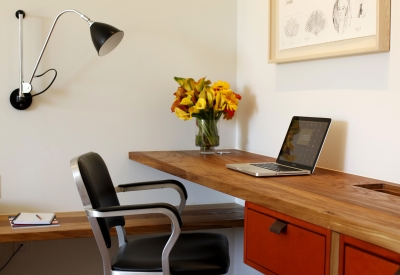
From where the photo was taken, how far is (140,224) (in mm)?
2377

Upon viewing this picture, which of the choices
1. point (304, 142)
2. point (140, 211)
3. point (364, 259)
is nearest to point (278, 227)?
point (364, 259)

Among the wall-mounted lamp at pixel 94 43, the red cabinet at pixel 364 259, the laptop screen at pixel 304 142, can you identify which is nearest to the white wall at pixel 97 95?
the wall-mounted lamp at pixel 94 43

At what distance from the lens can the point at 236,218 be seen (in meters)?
2.51

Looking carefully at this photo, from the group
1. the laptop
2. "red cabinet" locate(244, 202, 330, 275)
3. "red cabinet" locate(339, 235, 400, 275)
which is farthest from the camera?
the laptop

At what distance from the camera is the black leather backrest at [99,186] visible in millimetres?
1713

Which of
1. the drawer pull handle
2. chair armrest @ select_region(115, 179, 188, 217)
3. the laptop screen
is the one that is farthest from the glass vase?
the drawer pull handle

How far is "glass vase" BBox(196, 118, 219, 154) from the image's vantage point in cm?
252

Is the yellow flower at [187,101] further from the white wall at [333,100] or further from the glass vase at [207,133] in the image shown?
the white wall at [333,100]

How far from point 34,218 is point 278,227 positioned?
141 cm

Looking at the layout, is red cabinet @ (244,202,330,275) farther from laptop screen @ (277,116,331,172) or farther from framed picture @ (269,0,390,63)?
framed picture @ (269,0,390,63)

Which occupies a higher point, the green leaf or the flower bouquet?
the green leaf

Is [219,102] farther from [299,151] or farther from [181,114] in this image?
[299,151]

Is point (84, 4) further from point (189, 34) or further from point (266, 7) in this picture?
point (266, 7)

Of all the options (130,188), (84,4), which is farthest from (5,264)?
(84,4)
